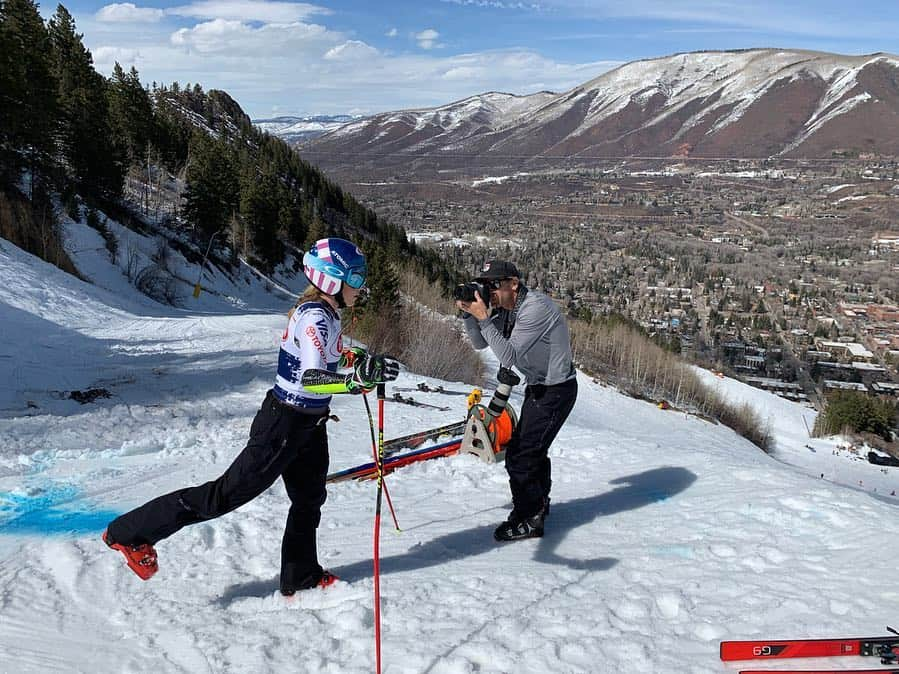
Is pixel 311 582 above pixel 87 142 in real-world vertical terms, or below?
below

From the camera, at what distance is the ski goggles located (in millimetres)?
3748

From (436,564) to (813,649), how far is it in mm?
2321

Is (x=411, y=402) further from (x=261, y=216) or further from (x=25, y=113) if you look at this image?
(x=261, y=216)

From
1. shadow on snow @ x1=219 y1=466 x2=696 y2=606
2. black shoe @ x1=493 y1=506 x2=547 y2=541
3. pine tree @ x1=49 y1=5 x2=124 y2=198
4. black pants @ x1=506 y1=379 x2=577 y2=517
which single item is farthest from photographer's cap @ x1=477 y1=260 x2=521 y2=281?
pine tree @ x1=49 y1=5 x2=124 y2=198

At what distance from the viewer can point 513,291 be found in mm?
4844

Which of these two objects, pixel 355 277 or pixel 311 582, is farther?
pixel 311 582

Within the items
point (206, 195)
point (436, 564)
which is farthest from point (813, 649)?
point (206, 195)

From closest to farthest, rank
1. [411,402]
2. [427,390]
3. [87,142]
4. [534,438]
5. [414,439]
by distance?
[534,438], [414,439], [411,402], [427,390], [87,142]

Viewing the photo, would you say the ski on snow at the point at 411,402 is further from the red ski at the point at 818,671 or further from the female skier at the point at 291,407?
the red ski at the point at 818,671

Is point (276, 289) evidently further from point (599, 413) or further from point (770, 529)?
point (770, 529)

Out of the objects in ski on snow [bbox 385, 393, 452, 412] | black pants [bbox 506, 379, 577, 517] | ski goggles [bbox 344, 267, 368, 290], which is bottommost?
ski on snow [bbox 385, 393, 452, 412]

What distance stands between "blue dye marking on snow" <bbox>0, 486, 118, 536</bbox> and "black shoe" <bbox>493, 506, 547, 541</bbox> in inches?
117

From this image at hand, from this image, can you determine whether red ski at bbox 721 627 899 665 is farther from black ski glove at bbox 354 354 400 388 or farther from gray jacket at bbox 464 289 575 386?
black ski glove at bbox 354 354 400 388

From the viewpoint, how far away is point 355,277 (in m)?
3.78
